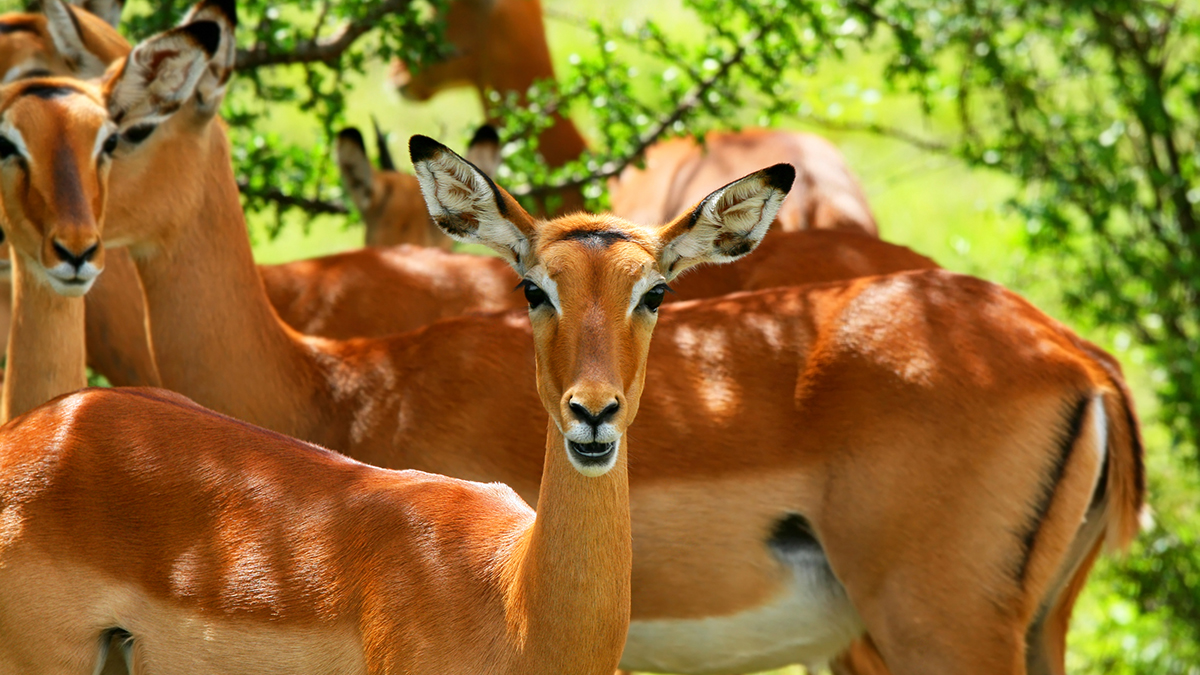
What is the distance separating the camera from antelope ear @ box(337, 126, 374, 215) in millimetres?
6188

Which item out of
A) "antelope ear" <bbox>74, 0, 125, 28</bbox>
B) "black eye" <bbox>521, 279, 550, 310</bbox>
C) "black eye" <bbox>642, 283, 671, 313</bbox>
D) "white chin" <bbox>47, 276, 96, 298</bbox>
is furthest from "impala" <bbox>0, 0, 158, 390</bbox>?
"black eye" <bbox>642, 283, 671, 313</bbox>

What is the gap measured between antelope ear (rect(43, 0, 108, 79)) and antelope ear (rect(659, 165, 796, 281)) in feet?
→ 8.93

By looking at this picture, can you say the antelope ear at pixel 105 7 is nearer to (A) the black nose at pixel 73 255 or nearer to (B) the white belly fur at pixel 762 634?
(A) the black nose at pixel 73 255

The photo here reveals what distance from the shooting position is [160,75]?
426 cm

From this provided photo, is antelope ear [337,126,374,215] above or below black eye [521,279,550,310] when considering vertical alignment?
below

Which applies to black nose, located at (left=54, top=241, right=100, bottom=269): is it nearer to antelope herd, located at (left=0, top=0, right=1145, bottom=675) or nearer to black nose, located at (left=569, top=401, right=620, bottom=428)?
antelope herd, located at (left=0, top=0, right=1145, bottom=675)

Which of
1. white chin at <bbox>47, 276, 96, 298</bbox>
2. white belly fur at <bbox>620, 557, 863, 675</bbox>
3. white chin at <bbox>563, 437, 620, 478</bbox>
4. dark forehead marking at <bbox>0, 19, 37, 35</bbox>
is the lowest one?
white belly fur at <bbox>620, 557, 863, 675</bbox>

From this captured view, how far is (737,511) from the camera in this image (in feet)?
13.9

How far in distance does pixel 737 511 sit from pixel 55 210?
204cm

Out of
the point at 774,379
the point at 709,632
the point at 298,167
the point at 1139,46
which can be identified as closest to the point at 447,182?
the point at 774,379

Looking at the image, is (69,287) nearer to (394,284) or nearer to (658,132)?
(394,284)

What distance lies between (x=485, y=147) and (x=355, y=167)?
66 centimetres

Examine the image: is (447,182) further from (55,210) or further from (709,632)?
(709,632)

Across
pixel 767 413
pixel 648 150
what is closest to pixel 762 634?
pixel 767 413
